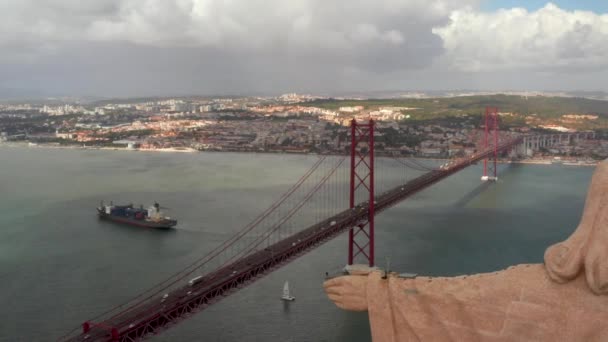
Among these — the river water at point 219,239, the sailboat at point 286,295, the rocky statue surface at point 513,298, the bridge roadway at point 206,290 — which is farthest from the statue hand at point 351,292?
the sailboat at point 286,295

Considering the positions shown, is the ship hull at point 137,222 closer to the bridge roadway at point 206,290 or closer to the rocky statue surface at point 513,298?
the bridge roadway at point 206,290

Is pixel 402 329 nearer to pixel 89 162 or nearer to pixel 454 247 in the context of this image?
pixel 454 247

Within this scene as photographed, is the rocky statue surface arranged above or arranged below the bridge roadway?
above

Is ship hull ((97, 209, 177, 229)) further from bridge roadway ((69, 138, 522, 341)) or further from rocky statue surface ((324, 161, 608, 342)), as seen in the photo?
rocky statue surface ((324, 161, 608, 342))

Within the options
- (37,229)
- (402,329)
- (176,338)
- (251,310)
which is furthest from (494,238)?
(37,229)

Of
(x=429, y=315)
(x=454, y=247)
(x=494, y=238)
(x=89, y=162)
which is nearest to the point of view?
(x=429, y=315)

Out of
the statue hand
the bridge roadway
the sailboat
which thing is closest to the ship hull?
the bridge roadway

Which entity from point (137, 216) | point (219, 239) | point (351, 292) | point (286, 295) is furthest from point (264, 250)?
point (137, 216)
